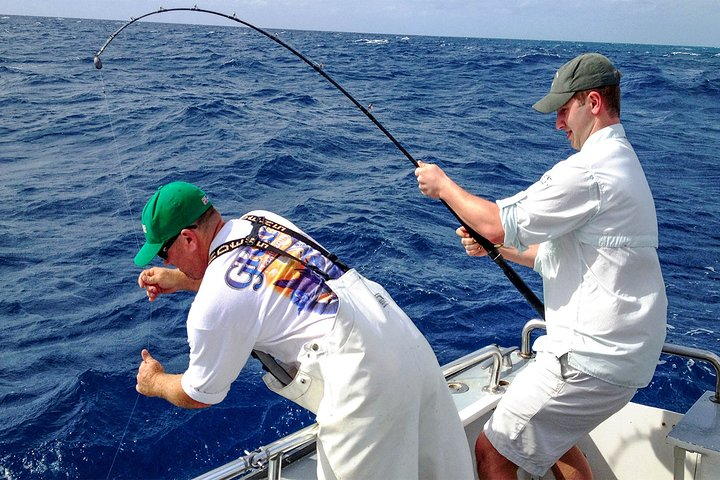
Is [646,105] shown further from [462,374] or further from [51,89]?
[462,374]

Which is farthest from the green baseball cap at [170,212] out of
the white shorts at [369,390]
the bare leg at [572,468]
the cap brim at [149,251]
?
the bare leg at [572,468]

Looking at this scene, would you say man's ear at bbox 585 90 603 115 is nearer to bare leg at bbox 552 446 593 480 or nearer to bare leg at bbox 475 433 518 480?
bare leg at bbox 475 433 518 480

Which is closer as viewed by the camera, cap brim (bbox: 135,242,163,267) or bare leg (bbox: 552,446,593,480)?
cap brim (bbox: 135,242,163,267)

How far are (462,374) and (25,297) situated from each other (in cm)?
440

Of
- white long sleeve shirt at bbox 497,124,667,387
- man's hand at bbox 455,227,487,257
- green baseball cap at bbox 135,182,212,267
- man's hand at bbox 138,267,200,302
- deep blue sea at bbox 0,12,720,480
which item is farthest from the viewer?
deep blue sea at bbox 0,12,720,480

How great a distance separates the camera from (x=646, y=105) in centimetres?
1919

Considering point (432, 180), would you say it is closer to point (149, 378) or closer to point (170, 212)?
point (170, 212)

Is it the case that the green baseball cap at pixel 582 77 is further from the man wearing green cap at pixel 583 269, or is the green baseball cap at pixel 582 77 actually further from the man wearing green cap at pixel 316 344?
the man wearing green cap at pixel 316 344

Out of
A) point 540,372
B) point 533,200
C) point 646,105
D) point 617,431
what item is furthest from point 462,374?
point 646,105

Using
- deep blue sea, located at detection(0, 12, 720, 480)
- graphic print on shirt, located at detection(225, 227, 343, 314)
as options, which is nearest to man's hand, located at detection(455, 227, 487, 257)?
graphic print on shirt, located at detection(225, 227, 343, 314)

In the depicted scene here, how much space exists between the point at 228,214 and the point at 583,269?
245 inches

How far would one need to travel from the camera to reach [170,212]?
6.40ft

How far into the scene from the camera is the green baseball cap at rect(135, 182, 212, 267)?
6.40 feet

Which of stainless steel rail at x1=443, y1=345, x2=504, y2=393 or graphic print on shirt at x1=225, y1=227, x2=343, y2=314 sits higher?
graphic print on shirt at x1=225, y1=227, x2=343, y2=314
